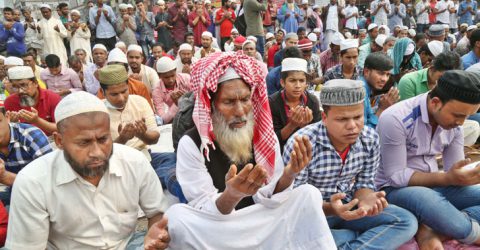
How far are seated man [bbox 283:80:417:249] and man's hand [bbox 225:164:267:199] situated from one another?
22.7 inches

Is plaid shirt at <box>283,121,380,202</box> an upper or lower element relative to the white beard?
lower

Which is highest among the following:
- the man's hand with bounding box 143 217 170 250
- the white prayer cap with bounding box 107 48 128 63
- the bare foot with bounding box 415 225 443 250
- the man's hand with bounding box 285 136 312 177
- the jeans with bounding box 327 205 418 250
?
the white prayer cap with bounding box 107 48 128 63

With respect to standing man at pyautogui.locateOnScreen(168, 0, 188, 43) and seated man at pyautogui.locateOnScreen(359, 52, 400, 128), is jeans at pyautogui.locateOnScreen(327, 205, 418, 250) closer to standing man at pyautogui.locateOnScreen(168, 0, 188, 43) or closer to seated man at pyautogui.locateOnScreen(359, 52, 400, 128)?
seated man at pyautogui.locateOnScreen(359, 52, 400, 128)

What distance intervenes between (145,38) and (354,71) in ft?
22.7

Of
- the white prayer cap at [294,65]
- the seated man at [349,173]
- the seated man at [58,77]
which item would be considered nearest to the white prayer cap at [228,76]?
the seated man at [349,173]

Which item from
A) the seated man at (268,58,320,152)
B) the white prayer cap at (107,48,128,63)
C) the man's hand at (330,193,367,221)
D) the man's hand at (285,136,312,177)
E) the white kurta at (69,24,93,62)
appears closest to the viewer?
the man's hand at (285,136,312,177)

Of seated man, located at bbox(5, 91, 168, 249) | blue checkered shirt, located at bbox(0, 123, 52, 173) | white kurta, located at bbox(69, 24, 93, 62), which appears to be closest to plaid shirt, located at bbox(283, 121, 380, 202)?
seated man, located at bbox(5, 91, 168, 249)

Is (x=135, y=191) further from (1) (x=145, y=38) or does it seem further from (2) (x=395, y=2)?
(2) (x=395, y=2)

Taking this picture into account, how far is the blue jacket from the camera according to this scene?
29.8 ft

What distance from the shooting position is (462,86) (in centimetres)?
248

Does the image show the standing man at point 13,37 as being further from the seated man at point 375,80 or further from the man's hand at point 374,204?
the man's hand at point 374,204

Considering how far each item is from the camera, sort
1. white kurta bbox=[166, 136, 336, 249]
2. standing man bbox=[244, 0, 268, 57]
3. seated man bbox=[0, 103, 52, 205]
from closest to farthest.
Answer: white kurta bbox=[166, 136, 336, 249] → seated man bbox=[0, 103, 52, 205] → standing man bbox=[244, 0, 268, 57]

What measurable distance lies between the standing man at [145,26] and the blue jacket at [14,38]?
105 inches

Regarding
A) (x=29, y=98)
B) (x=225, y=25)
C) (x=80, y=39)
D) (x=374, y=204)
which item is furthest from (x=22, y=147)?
(x=225, y=25)
